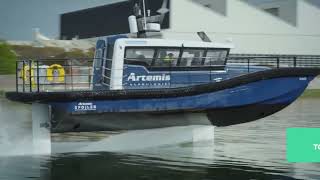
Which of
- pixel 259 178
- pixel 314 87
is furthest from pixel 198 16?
pixel 259 178

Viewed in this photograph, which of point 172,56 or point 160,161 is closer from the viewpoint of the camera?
point 160,161

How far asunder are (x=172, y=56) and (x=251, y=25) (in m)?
49.8

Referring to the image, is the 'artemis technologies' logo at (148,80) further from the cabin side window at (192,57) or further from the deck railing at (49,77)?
the deck railing at (49,77)

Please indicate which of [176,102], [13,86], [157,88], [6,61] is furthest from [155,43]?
[6,61]

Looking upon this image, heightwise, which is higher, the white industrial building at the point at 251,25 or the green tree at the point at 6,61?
the white industrial building at the point at 251,25

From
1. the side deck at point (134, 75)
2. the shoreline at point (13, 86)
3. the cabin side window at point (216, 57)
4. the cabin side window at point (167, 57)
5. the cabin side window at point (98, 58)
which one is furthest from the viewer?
the shoreline at point (13, 86)

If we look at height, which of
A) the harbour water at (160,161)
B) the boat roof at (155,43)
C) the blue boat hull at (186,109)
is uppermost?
the boat roof at (155,43)

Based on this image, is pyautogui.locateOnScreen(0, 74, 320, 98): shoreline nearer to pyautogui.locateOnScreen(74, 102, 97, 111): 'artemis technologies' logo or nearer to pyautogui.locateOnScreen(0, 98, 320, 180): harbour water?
pyautogui.locateOnScreen(0, 98, 320, 180): harbour water

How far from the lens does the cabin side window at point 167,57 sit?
13.0 m

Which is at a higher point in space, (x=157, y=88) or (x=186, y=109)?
(x=157, y=88)

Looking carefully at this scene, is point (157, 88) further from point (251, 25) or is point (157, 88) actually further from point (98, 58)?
point (251, 25)

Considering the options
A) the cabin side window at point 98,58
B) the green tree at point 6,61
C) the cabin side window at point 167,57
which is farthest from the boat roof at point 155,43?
the green tree at point 6,61

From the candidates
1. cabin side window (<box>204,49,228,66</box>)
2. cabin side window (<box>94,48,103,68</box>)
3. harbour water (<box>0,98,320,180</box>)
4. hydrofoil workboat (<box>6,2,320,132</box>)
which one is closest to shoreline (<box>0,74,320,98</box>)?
harbour water (<box>0,98,320,180</box>)

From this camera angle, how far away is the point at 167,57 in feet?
43.0
